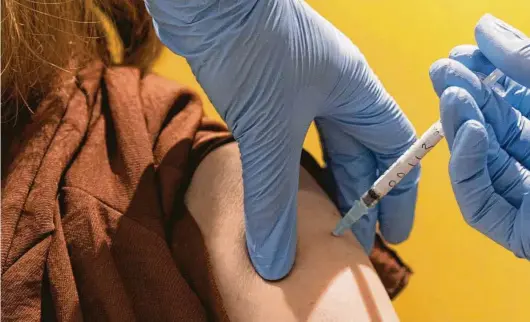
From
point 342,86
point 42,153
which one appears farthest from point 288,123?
point 42,153

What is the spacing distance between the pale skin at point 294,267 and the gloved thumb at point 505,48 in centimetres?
30

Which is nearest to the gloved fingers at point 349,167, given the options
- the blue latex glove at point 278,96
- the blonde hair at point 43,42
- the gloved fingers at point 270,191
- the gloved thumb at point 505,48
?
the blue latex glove at point 278,96

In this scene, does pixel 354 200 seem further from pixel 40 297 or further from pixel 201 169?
pixel 40 297

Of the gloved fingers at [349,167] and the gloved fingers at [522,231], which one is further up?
the gloved fingers at [522,231]

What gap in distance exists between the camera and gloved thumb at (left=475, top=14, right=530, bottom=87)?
61 centimetres

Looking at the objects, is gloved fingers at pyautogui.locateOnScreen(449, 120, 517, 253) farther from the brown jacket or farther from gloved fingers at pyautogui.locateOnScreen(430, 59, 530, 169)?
the brown jacket

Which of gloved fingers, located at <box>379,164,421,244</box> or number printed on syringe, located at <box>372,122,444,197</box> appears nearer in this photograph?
number printed on syringe, located at <box>372,122,444,197</box>

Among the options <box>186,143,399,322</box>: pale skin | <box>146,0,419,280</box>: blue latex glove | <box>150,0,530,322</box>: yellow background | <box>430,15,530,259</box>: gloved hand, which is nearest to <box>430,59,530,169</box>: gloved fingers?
<box>430,15,530,259</box>: gloved hand

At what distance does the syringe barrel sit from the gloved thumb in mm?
92

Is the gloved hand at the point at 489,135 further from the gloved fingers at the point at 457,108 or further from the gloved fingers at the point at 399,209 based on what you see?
the gloved fingers at the point at 399,209

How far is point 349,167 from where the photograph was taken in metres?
0.83

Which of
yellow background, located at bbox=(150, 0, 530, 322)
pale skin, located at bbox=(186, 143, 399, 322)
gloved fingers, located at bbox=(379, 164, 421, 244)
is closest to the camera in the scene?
A: pale skin, located at bbox=(186, 143, 399, 322)

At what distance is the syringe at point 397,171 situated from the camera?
0.68m

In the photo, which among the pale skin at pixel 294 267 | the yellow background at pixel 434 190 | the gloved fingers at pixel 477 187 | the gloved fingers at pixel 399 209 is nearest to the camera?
the gloved fingers at pixel 477 187
